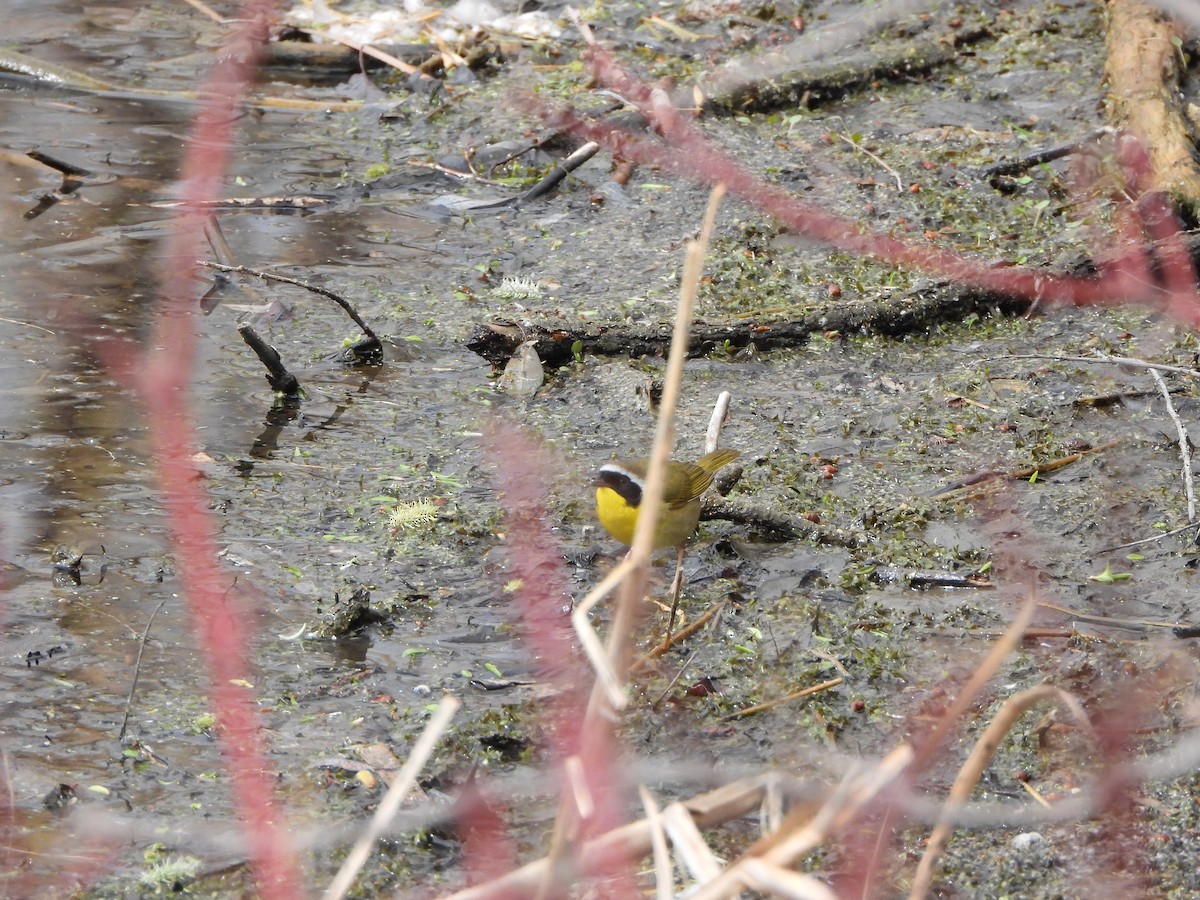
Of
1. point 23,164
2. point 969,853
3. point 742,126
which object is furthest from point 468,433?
point 23,164

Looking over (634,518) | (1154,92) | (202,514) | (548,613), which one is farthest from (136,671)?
(1154,92)

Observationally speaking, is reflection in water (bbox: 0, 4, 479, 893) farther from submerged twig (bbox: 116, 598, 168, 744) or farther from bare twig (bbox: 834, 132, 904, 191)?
bare twig (bbox: 834, 132, 904, 191)

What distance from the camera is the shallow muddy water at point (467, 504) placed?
3.79 m

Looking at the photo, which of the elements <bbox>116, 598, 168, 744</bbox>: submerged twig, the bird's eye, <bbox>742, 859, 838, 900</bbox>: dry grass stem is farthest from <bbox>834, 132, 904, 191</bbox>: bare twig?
<bbox>742, 859, 838, 900</bbox>: dry grass stem

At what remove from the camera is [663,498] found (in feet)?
14.5

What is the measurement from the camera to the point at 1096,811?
11.3ft

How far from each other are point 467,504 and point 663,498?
1033 mm

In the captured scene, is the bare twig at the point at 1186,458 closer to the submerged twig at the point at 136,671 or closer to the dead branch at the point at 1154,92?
the dead branch at the point at 1154,92

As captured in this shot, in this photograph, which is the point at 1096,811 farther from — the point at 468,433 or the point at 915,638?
the point at 468,433

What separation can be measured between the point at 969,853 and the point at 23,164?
7.50 m

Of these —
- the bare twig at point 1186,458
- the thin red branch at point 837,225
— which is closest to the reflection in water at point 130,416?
the thin red branch at point 837,225

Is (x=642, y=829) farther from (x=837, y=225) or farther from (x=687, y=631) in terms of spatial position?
(x=837, y=225)

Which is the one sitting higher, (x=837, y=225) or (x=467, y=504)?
(x=837, y=225)

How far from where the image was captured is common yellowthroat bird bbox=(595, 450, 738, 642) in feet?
14.7
